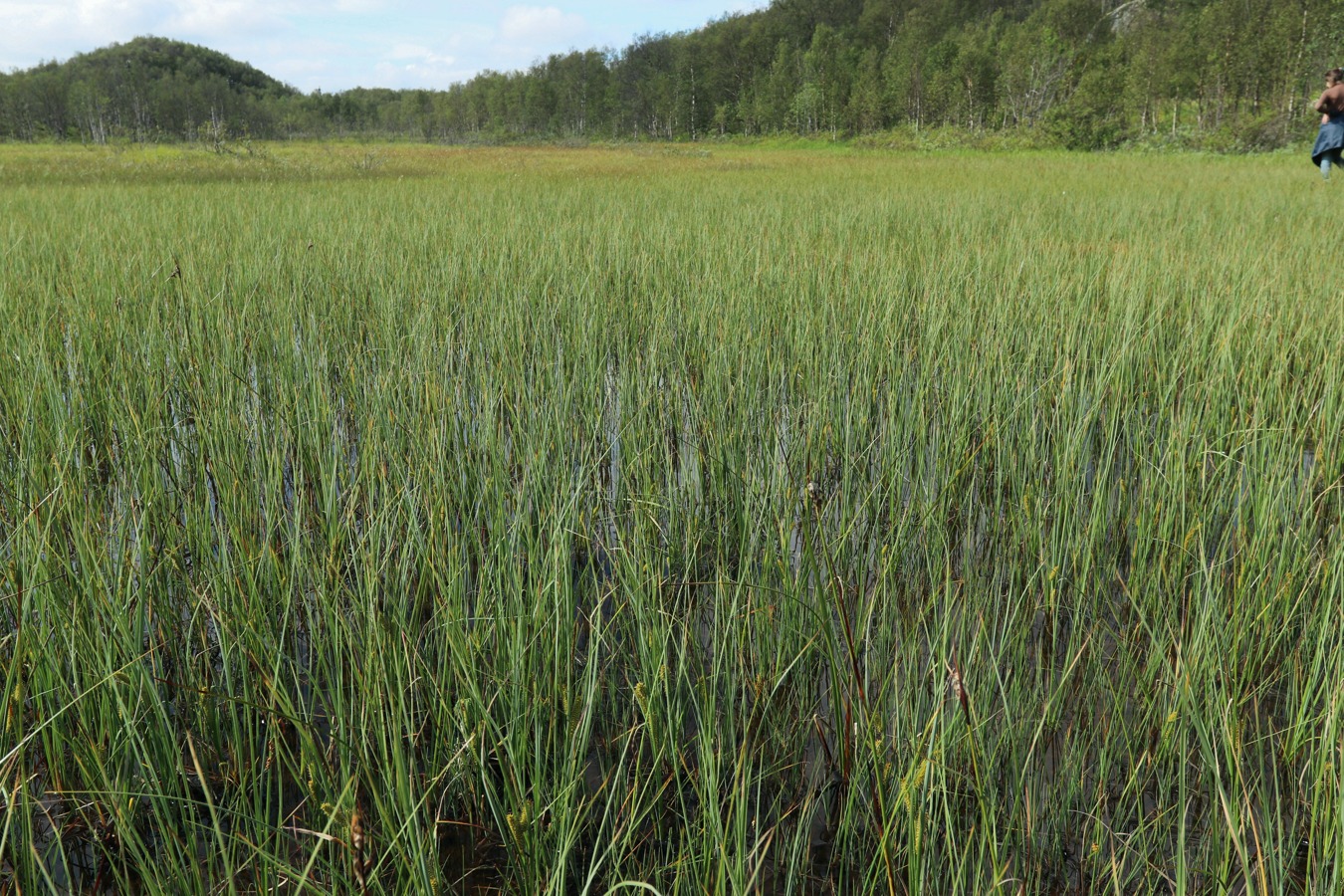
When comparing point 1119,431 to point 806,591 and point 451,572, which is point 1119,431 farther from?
point 451,572

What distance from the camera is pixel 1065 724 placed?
154 centimetres

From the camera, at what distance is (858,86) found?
46.0m

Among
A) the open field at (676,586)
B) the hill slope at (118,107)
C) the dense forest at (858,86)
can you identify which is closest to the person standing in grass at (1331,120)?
the open field at (676,586)

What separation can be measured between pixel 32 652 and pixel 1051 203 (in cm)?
925

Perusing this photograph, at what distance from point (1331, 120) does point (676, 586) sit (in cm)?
1105

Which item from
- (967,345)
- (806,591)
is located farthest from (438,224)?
(806,591)

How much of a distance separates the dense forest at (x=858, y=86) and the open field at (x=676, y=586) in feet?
70.8

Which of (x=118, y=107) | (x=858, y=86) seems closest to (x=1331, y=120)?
(x=858, y=86)

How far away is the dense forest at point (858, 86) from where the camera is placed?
2877 cm

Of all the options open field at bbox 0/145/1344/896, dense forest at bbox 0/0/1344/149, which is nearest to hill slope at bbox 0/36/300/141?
dense forest at bbox 0/0/1344/149

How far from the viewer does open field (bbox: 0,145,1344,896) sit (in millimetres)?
1199

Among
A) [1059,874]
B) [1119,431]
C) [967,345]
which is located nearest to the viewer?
[1059,874]

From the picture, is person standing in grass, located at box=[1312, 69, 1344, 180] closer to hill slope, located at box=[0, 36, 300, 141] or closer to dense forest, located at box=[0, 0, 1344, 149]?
dense forest, located at box=[0, 0, 1344, 149]

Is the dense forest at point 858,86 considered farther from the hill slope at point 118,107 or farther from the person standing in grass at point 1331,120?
the person standing in grass at point 1331,120
